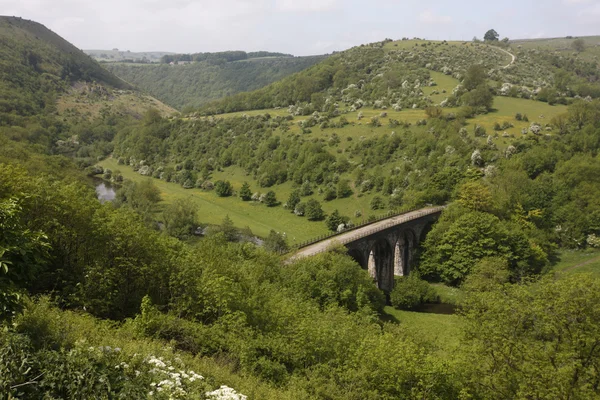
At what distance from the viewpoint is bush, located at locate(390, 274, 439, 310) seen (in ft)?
166

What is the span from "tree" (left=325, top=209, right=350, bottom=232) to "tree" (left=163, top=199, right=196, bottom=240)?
85.1 feet

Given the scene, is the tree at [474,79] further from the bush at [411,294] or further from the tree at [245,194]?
the bush at [411,294]

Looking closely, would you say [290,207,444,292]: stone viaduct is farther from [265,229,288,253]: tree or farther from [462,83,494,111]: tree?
[462,83,494,111]: tree

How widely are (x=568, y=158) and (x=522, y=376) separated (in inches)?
2911

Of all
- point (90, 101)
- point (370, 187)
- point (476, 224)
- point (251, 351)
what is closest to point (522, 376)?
point (251, 351)

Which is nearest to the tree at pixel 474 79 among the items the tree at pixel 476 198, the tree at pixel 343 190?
the tree at pixel 343 190

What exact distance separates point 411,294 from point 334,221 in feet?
96.9

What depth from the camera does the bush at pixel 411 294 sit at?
166 ft

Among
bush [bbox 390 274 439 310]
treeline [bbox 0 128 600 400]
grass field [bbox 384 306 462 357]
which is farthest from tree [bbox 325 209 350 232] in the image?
treeline [bbox 0 128 600 400]

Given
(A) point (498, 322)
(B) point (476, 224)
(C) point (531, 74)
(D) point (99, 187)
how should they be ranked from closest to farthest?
(A) point (498, 322)
(B) point (476, 224)
(D) point (99, 187)
(C) point (531, 74)

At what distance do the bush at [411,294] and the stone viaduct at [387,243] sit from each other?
5637 millimetres

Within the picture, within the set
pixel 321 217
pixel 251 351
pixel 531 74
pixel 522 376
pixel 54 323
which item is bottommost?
pixel 321 217

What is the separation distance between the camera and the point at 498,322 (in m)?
22.5

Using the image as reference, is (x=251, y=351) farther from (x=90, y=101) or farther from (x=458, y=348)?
(x=90, y=101)
